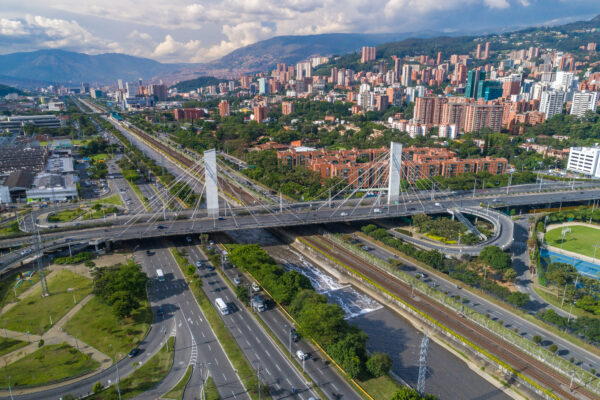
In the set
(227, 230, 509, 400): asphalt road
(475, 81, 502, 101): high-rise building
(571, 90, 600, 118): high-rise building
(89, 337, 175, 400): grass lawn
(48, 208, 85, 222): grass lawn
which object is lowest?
(227, 230, 509, 400): asphalt road

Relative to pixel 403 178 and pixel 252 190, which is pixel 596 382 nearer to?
pixel 403 178

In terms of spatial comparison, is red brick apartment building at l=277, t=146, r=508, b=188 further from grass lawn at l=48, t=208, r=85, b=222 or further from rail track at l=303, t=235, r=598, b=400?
grass lawn at l=48, t=208, r=85, b=222

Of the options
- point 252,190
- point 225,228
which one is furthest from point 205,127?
point 225,228

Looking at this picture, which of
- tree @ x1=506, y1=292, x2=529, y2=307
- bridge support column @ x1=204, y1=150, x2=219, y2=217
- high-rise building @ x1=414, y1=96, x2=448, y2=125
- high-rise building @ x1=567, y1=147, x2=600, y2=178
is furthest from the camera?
high-rise building @ x1=414, y1=96, x2=448, y2=125

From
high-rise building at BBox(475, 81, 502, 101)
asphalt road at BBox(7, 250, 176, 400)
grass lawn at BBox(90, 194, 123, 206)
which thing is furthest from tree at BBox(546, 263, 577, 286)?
high-rise building at BBox(475, 81, 502, 101)

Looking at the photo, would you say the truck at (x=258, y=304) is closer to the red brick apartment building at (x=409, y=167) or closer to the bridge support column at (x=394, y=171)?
the bridge support column at (x=394, y=171)

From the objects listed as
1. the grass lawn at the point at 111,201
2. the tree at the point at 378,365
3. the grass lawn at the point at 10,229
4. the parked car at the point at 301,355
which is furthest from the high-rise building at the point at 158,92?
the tree at the point at 378,365
